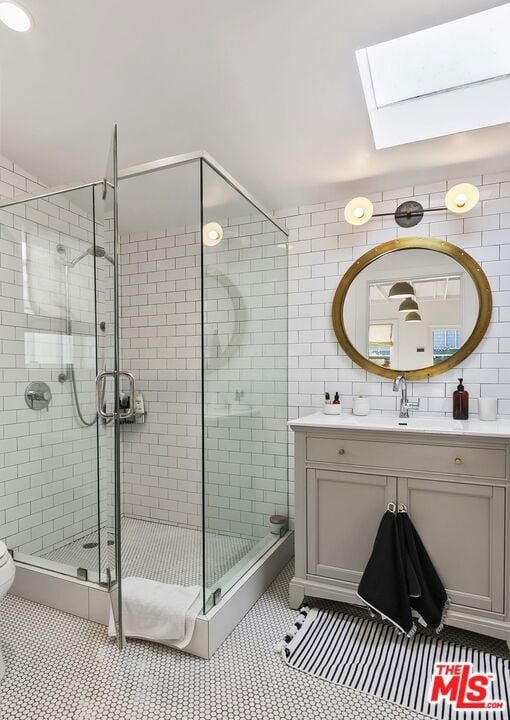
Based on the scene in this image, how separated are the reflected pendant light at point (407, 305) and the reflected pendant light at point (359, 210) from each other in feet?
1.79

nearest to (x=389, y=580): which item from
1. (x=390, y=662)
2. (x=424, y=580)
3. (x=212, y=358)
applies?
(x=424, y=580)

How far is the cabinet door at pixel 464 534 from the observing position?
5.99ft

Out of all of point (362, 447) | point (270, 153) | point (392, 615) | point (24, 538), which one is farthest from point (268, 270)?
point (24, 538)

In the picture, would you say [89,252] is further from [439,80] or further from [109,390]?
[439,80]

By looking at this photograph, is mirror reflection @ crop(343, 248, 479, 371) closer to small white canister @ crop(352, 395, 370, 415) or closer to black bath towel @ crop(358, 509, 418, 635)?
small white canister @ crop(352, 395, 370, 415)

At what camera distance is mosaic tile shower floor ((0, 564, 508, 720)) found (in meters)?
1.51

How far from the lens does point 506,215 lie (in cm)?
232

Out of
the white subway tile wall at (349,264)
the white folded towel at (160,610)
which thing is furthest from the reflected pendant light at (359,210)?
the white folded towel at (160,610)

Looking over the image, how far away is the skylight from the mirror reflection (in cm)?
68

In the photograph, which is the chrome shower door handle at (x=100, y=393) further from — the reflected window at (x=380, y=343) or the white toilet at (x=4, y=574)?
the reflected window at (x=380, y=343)

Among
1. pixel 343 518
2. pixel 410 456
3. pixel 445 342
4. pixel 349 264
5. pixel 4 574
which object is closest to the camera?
pixel 4 574

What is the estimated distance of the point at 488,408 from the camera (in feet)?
7.27

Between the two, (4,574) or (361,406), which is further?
(361,406)

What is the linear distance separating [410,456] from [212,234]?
1376 millimetres
